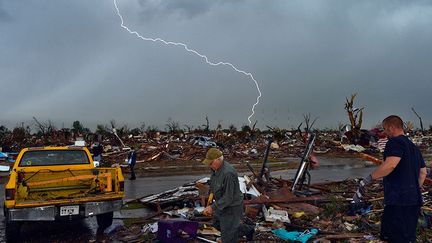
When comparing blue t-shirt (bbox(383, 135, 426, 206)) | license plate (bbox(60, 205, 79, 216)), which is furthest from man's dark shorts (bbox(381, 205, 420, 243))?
license plate (bbox(60, 205, 79, 216))

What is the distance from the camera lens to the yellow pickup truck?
7.87m

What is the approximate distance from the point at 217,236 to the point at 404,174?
373 cm

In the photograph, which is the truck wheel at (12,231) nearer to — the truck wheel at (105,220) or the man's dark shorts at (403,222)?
the truck wheel at (105,220)

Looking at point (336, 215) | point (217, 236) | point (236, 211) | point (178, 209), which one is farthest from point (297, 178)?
point (236, 211)

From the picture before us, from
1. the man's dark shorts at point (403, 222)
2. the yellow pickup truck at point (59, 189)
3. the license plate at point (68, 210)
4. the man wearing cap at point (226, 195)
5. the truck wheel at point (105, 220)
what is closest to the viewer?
the man's dark shorts at point (403, 222)

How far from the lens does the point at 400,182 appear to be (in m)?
5.61

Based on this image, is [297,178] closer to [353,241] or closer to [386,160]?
[353,241]

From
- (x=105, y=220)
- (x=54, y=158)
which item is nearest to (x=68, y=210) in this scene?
(x=105, y=220)

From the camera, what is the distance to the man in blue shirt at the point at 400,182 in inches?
218

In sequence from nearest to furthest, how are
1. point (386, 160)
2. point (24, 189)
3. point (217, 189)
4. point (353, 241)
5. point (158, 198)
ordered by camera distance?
point (386, 160) → point (217, 189) → point (353, 241) → point (24, 189) → point (158, 198)

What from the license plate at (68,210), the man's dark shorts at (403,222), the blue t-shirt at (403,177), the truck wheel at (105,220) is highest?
the blue t-shirt at (403,177)

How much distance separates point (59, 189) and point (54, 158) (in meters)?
1.05

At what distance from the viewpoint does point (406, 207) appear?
564 centimetres

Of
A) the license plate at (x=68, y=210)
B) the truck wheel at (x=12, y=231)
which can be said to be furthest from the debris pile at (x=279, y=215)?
the truck wheel at (x=12, y=231)
